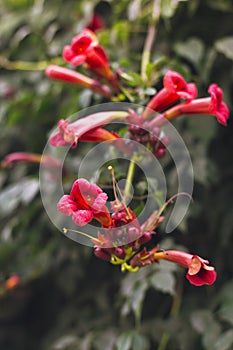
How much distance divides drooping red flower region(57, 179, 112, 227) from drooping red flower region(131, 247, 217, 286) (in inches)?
5.0

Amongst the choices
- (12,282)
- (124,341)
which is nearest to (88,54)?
(124,341)

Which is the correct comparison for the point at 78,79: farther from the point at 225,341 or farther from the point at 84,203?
the point at 225,341

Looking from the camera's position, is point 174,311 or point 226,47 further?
point 174,311

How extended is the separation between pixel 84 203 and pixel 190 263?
23 centimetres

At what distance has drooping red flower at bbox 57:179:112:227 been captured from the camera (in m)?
1.02

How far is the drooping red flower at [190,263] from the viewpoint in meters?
1.04

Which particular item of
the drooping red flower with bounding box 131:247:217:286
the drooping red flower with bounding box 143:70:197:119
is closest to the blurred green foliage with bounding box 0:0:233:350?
the drooping red flower with bounding box 143:70:197:119

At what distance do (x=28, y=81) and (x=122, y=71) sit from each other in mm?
911

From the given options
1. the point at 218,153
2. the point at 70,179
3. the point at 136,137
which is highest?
the point at 136,137

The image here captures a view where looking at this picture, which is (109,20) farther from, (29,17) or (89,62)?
(89,62)

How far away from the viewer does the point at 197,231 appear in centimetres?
197

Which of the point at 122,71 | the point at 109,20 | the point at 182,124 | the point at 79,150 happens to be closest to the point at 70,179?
the point at 79,150

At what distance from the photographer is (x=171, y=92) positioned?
4.20ft

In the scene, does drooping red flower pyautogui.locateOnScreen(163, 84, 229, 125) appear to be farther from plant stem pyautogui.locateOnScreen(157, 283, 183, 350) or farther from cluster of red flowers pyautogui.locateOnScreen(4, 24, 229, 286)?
plant stem pyautogui.locateOnScreen(157, 283, 183, 350)
